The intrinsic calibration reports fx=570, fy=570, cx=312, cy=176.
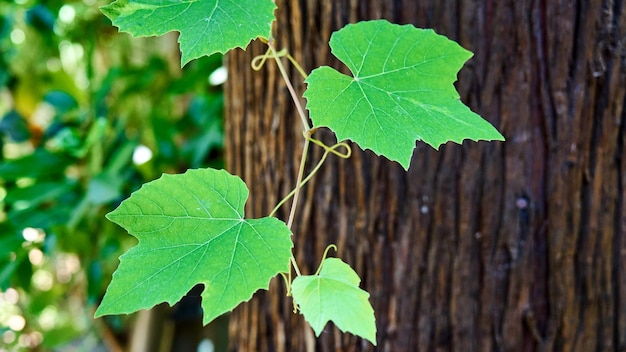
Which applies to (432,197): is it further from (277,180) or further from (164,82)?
(164,82)

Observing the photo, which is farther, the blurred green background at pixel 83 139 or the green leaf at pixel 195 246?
the blurred green background at pixel 83 139

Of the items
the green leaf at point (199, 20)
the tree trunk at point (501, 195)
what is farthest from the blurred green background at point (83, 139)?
the green leaf at point (199, 20)

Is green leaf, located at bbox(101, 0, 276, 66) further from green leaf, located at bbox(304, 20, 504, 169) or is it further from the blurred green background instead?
the blurred green background

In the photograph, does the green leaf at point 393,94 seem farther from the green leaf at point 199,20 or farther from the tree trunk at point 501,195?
the tree trunk at point 501,195

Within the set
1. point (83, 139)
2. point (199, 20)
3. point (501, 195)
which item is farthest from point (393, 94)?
point (83, 139)

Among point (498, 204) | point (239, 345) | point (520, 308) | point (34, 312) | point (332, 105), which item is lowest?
point (34, 312)

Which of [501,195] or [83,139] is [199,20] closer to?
[501,195]

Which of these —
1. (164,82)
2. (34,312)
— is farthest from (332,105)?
(34,312)
